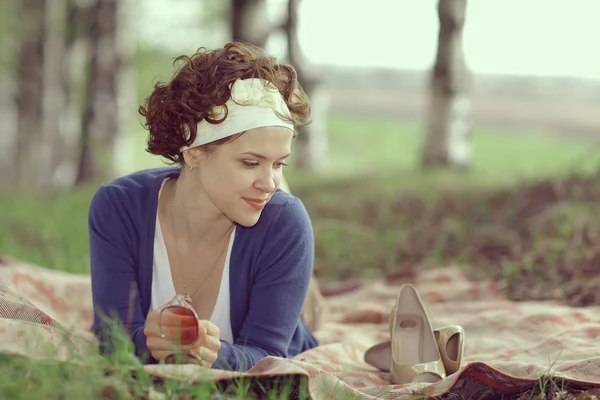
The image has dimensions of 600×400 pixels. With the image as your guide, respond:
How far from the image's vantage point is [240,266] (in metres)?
3.39

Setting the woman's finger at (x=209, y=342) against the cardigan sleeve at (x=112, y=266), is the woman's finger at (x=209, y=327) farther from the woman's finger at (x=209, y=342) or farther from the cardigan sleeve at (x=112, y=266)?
the cardigan sleeve at (x=112, y=266)

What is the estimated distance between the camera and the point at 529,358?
12.6ft

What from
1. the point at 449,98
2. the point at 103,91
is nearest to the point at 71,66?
the point at 103,91

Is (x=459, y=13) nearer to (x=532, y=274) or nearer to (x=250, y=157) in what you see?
(x=532, y=274)

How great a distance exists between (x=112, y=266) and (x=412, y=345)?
1345 mm

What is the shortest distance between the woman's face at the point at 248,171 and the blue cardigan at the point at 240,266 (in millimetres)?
195

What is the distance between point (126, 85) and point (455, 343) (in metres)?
9.89

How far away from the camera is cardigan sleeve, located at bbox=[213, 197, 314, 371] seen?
3.33 metres

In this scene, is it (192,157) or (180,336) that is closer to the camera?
(180,336)

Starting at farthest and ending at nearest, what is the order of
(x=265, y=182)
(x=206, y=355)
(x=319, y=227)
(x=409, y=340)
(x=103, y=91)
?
(x=103, y=91) < (x=319, y=227) < (x=409, y=340) < (x=265, y=182) < (x=206, y=355)

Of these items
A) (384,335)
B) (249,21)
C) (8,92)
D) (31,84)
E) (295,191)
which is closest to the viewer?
(384,335)

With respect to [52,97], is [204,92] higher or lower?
higher

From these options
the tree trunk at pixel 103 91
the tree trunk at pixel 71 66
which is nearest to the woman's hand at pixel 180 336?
the tree trunk at pixel 103 91

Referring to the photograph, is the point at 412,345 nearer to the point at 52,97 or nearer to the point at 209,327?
the point at 209,327
